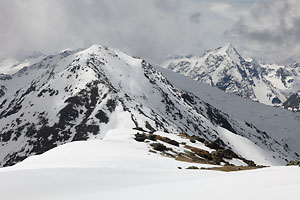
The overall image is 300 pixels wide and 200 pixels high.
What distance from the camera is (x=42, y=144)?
187125 mm

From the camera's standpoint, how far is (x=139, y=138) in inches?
1962

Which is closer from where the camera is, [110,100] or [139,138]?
[139,138]

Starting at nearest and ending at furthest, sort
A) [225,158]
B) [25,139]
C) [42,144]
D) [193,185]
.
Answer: [193,185]
[225,158]
[42,144]
[25,139]

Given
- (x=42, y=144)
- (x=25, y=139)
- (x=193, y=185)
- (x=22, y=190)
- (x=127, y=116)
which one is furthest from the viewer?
(x=25, y=139)

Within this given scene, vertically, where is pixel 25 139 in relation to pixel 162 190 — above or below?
above

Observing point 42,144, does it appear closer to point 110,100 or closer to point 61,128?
point 61,128

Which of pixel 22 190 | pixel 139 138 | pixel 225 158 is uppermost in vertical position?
pixel 139 138

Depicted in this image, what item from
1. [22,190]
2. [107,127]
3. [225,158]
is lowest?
[22,190]

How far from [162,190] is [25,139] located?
211 meters

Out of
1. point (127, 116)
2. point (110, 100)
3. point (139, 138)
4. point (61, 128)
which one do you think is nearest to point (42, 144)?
point (61, 128)

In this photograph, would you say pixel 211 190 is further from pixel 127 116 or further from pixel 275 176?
pixel 127 116

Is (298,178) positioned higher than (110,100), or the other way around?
(110,100)

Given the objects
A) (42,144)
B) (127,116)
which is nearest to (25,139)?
(42,144)

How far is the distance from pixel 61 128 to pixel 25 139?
30038 millimetres
